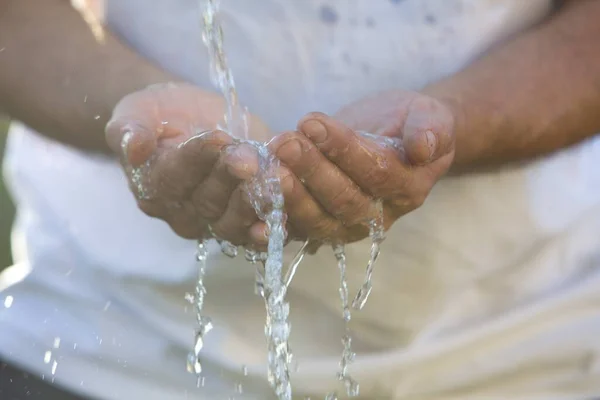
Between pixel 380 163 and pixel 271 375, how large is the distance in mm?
183

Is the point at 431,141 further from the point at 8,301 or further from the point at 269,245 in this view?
the point at 8,301

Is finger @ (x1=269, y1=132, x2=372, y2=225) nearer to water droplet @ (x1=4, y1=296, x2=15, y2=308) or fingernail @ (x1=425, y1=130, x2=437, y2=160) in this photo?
fingernail @ (x1=425, y1=130, x2=437, y2=160)

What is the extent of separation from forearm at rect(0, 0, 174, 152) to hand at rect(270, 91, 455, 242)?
13 centimetres

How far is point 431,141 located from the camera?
1.16 ft

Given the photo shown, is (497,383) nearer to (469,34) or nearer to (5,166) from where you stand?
(469,34)

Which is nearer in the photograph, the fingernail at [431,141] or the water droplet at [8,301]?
the fingernail at [431,141]

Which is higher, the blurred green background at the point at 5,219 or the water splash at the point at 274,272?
the blurred green background at the point at 5,219

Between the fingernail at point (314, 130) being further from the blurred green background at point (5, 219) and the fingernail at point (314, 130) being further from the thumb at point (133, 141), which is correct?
→ the blurred green background at point (5, 219)

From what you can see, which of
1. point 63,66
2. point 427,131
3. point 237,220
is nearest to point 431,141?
point 427,131

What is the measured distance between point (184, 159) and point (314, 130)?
0.21ft

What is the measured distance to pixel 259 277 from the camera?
440 mm

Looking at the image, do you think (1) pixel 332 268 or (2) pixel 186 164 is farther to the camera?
(1) pixel 332 268

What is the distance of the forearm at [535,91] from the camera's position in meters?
0.44

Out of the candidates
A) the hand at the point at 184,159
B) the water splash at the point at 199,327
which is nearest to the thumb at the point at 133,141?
the hand at the point at 184,159
